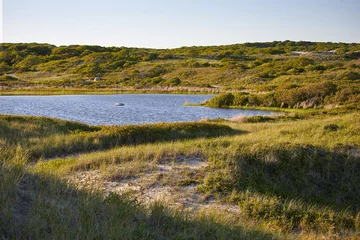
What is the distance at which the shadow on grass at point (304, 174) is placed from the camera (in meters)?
12.8

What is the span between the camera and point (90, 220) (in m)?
6.09

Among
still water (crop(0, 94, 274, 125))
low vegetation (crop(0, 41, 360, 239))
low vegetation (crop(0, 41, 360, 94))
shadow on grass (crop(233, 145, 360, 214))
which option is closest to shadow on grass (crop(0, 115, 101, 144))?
low vegetation (crop(0, 41, 360, 239))

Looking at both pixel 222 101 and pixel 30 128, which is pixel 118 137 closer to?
pixel 30 128

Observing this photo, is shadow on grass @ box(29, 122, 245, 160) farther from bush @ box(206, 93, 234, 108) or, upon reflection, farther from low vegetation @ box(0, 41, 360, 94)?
low vegetation @ box(0, 41, 360, 94)

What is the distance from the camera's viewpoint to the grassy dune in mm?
6336

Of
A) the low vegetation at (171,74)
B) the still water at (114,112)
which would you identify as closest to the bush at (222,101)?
the low vegetation at (171,74)

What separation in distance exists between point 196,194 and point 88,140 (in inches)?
309

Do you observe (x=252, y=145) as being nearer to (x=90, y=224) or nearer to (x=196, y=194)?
(x=196, y=194)

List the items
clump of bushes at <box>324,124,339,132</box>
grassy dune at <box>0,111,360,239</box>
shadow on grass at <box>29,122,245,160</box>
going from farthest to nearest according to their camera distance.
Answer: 1. clump of bushes at <box>324,124,339,132</box>
2. shadow on grass at <box>29,122,245,160</box>
3. grassy dune at <box>0,111,360,239</box>

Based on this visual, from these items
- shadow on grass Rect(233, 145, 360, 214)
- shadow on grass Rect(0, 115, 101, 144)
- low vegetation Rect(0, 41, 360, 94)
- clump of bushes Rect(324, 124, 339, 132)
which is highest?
low vegetation Rect(0, 41, 360, 94)

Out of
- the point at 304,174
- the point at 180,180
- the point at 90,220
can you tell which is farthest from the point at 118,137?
the point at 90,220

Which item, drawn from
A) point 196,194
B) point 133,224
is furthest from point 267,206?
point 133,224

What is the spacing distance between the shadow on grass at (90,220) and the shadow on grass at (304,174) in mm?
5429

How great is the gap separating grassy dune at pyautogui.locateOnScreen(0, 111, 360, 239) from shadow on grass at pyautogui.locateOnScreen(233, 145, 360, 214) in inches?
1.7
